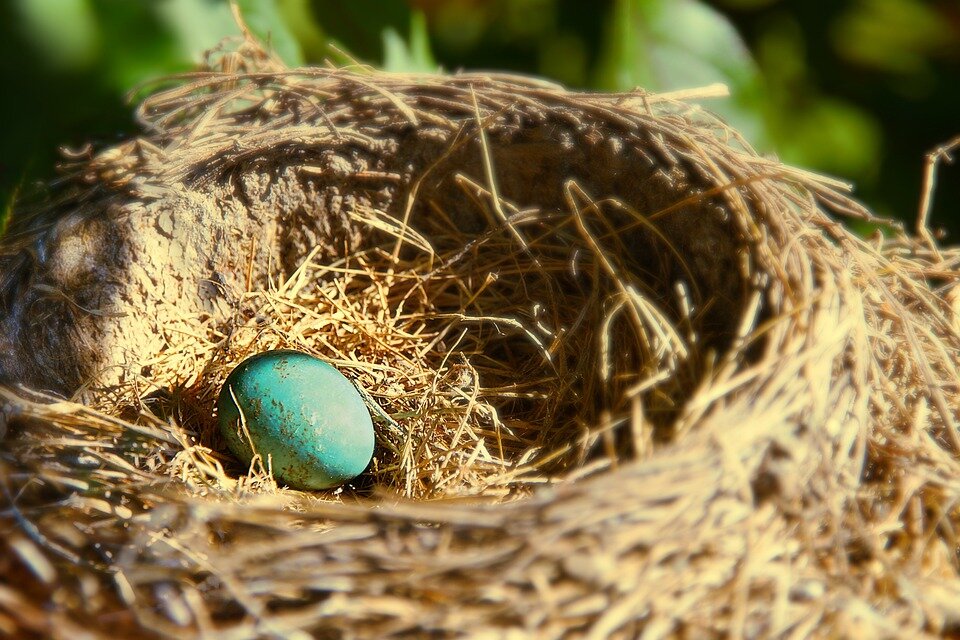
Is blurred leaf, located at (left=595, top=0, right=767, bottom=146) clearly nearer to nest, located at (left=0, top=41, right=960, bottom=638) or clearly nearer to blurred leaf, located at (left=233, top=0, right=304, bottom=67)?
nest, located at (left=0, top=41, right=960, bottom=638)

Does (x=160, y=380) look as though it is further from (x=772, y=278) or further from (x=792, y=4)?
(x=792, y=4)

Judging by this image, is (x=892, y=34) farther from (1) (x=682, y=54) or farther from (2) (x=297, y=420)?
(2) (x=297, y=420)

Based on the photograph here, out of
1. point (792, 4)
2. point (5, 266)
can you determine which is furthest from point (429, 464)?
point (792, 4)

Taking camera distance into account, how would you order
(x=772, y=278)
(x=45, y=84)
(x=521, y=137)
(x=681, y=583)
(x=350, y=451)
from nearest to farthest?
(x=681, y=583) → (x=772, y=278) → (x=350, y=451) → (x=521, y=137) → (x=45, y=84)

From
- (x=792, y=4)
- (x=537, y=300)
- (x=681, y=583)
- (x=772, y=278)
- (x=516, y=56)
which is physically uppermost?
(x=792, y=4)

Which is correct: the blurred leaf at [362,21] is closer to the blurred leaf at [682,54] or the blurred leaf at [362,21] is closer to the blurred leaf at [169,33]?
the blurred leaf at [169,33]

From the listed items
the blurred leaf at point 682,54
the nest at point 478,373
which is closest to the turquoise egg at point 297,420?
the nest at point 478,373
